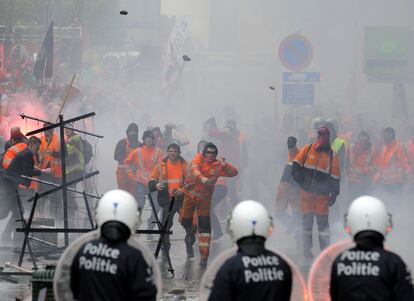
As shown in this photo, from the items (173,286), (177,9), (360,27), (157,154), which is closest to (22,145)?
(157,154)

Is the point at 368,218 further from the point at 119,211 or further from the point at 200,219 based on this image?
the point at 200,219

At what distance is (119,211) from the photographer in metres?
6.90

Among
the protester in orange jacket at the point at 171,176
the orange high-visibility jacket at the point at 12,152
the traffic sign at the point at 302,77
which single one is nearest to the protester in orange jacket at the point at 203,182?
the protester in orange jacket at the point at 171,176

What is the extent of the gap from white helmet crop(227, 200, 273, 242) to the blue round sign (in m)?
19.6

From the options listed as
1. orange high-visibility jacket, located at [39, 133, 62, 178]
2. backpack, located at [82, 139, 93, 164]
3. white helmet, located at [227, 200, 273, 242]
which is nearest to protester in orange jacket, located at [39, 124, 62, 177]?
orange high-visibility jacket, located at [39, 133, 62, 178]

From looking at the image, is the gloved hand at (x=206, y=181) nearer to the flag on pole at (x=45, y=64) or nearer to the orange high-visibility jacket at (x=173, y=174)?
the orange high-visibility jacket at (x=173, y=174)

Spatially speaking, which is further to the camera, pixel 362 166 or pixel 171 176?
pixel 362 166

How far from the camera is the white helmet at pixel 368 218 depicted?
6938 millimetres

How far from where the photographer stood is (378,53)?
35750 millimetres

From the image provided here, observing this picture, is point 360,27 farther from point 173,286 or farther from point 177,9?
point 173,286

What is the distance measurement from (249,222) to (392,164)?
13875 mm

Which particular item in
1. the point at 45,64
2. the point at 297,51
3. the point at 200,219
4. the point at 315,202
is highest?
the point at 297,51

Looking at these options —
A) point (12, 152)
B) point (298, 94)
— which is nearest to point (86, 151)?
point (12, 152)

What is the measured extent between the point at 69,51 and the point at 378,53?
9.24m
